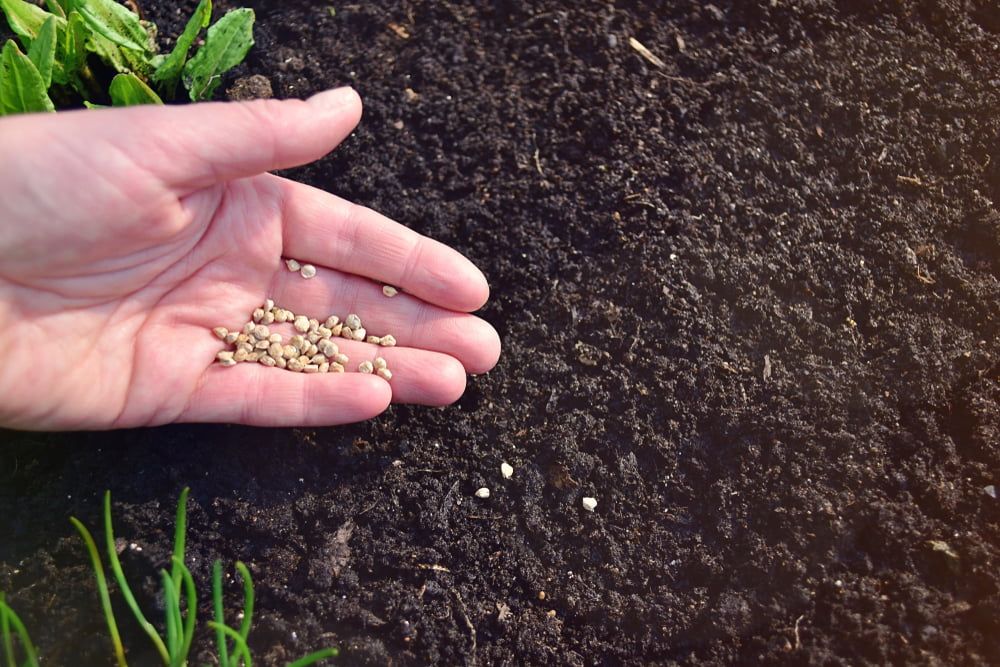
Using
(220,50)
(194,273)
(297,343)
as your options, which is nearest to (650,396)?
(297,343)

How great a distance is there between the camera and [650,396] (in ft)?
5.97

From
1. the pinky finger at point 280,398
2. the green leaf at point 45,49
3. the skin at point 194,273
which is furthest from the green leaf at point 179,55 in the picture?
the pinky finger at point 280,398

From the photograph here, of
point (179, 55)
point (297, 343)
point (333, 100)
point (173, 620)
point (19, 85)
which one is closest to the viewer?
point (173, 620)

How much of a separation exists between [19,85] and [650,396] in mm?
1560

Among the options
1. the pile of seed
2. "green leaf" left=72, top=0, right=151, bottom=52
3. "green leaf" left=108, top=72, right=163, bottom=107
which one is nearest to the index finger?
the pile of seed

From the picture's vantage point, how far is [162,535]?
1.72 metres

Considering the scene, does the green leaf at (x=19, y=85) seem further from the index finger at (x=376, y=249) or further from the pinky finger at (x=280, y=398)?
the pinky finger at (x=280, y=398)

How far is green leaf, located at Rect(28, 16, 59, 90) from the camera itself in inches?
66.8

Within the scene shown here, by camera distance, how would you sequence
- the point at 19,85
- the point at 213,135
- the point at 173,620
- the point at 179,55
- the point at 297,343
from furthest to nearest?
the point at 179,55, the point at 297,343, the point at 19,85, the point at 213,135, the point at 173,620

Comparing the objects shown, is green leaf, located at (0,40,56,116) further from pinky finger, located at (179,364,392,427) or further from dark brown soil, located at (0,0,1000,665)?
pinky finger, located at (179,364,392,427)

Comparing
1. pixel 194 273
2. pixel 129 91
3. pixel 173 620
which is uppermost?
pixel 129 91

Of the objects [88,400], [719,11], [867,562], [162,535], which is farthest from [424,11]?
[867,562]

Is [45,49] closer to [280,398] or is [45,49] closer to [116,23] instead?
[116,23]

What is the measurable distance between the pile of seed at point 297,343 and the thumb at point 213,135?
0.37 meters
